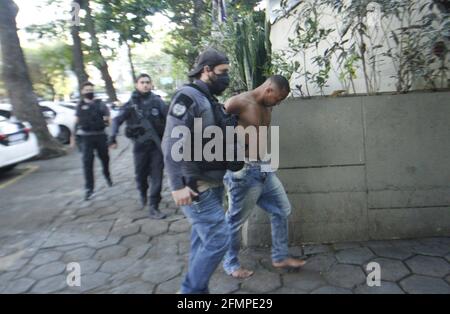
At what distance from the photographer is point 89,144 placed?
18.3 ft

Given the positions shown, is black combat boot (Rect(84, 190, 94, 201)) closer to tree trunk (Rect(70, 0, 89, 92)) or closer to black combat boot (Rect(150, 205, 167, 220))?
black combat boot (Rect(150, 205, 167, 220))

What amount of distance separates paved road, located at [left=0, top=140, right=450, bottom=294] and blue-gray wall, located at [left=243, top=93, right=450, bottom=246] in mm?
212

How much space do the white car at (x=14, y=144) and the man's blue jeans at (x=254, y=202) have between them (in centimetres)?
591

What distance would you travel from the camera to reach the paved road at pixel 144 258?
305 centimetres

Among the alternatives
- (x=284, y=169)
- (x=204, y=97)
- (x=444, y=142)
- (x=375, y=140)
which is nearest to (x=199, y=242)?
(x=204, y=97)

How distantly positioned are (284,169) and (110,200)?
311cm

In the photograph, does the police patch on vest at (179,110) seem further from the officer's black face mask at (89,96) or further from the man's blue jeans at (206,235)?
the officer's black face mask at (89,96)

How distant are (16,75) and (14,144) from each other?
215 centimetres

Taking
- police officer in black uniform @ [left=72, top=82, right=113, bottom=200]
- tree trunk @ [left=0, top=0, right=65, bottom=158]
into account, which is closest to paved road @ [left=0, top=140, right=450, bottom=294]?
police officer in black uniform @ [left=72, top=82, right=113, bottom=200]

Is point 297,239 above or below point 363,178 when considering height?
below

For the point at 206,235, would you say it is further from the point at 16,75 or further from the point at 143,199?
the point at 16,75

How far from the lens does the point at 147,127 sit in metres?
4.69

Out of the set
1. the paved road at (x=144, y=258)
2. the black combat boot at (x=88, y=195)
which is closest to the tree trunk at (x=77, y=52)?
the black combat boot at (x=88, y=195)
